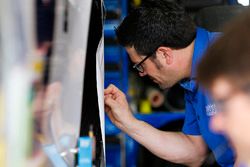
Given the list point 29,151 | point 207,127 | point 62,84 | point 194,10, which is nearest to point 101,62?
→ point 62,84

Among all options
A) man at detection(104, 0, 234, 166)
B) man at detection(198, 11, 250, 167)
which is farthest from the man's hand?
man at detection(198, 11, 250, 167)

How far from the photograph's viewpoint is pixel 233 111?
31.9 inches

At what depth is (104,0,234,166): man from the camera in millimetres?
1613

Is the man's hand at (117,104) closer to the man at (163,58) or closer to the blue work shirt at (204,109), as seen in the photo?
the man at (163,58)

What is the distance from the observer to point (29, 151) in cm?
104

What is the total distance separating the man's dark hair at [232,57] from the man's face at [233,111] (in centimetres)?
2

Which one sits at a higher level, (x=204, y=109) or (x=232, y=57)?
(x=232, y=57)

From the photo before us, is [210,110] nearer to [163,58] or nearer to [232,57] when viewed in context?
[163,58]

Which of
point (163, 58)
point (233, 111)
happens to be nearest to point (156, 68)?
point (163, 58)

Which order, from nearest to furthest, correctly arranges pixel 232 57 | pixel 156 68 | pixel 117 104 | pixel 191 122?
pixel 232 57, pixel 117 104, pixel 156 68, pixel 191 122

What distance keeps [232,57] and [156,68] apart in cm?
92

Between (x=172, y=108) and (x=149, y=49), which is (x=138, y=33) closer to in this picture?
(x=149, y=49)

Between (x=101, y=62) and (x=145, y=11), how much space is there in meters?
0.47

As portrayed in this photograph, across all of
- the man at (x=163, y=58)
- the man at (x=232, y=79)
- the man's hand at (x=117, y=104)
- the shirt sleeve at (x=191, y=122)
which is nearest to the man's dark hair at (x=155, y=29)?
the man at (x=163, y=58)
